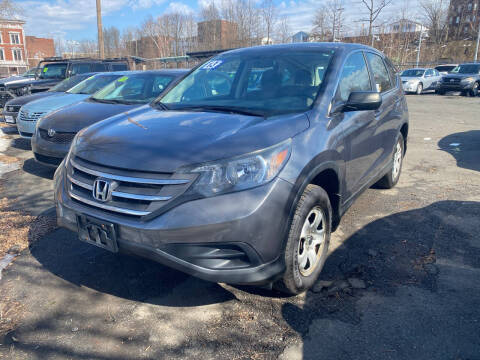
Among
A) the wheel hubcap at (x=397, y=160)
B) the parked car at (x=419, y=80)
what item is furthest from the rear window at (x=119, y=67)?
the parked car at (x=419, y=80)

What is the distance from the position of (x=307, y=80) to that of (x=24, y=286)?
284cm

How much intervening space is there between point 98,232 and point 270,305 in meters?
1.29

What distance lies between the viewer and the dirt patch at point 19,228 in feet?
11.6

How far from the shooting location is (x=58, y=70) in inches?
473

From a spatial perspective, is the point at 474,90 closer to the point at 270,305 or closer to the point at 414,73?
the point at 414,73

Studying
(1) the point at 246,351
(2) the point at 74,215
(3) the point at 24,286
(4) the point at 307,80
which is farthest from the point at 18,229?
(4) the point at 307,80

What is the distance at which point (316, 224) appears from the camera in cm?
277

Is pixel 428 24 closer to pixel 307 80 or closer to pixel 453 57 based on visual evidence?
pixel 453 57

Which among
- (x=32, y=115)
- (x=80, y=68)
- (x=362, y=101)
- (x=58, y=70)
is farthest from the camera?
(x=58, y=70)

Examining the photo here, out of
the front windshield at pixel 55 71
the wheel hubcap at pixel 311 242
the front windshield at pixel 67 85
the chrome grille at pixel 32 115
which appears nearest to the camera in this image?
the wheel hubcap at pixel 311 242

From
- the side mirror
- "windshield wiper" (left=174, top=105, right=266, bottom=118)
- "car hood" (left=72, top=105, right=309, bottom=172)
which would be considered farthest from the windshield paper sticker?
the side mirror

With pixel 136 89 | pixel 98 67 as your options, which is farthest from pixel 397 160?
pixel 98 67

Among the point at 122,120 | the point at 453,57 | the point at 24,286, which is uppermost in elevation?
the point at 453,57

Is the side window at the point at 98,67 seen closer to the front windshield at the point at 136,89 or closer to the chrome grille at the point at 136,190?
the front windshield at the point at 136,89
